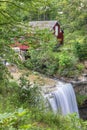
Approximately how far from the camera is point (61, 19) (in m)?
28.4

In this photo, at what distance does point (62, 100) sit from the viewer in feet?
47.5

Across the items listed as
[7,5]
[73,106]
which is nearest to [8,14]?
[7,5]

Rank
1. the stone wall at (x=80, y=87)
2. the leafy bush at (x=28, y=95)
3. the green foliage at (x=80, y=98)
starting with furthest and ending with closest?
the stone wall at (x=80, y=87), the green foliage at (x=80, y=98), the leafy bush at (x=28, y=95)

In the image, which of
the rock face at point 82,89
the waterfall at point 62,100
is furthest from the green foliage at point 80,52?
the waterfall at point 62,100

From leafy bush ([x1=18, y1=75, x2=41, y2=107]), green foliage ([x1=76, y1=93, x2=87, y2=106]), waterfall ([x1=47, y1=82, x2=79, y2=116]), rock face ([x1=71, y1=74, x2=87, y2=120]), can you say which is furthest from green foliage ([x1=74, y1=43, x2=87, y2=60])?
leafy bush ([x1=18, y1=75, x2=41, y2=107])

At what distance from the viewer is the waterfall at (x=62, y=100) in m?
13.5

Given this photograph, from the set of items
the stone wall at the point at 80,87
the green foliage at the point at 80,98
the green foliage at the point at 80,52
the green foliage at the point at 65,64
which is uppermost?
the green foliage at the point at 80,52

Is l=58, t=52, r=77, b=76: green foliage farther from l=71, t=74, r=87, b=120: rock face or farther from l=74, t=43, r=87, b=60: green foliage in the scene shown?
l=74, t=43, r=87, b=60: green foliage

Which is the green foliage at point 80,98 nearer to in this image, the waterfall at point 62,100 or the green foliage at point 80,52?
the waterfall at point 62,100

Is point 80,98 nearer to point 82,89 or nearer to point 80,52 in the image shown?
point 82,89

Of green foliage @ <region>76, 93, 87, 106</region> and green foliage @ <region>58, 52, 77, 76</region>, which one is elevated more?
green foliage @ <region>58, 52, 77, 76</region>

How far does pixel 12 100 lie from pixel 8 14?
4.11 metres

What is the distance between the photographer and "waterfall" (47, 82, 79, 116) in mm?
13531

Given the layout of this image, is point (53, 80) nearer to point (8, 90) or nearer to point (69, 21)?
point (8, 90)
